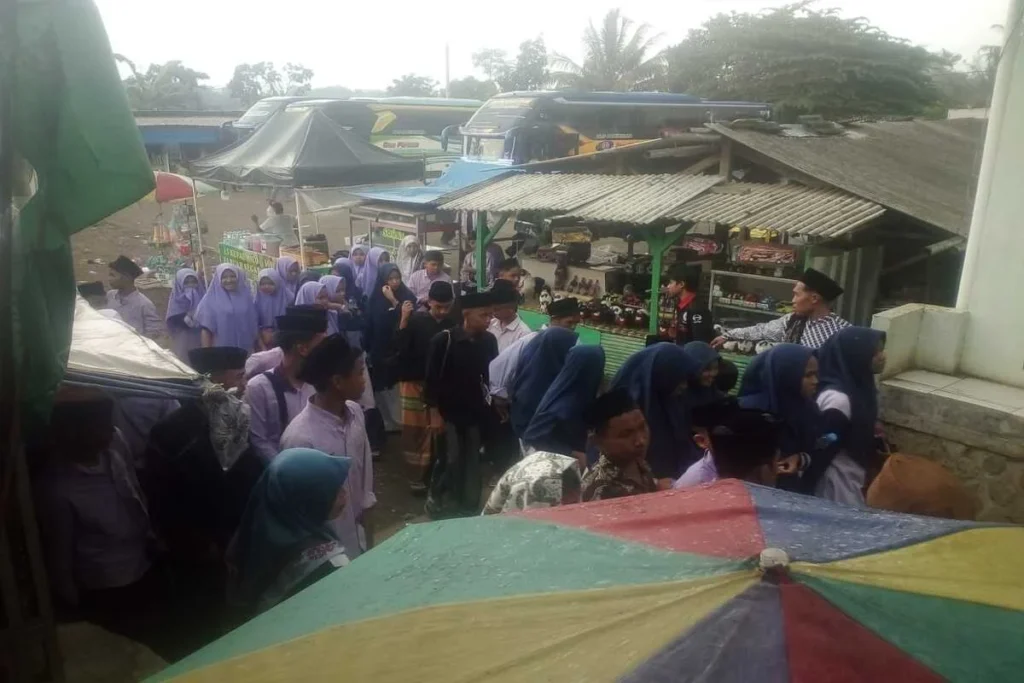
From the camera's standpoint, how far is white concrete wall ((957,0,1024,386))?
3.79 m

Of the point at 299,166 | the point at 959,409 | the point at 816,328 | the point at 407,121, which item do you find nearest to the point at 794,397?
the point at 959,409

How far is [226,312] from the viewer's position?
6.42 metres

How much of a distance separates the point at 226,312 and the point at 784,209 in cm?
530

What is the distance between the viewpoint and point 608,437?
9.52ft

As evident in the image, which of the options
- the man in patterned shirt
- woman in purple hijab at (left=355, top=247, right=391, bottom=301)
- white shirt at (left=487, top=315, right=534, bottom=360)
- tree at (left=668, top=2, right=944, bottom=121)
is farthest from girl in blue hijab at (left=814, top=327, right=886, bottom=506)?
tree at (left=668, top=2, right=944, bottom=121)

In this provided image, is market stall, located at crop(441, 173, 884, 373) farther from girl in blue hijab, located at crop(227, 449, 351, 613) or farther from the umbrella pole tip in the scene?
the umbrella pole tip

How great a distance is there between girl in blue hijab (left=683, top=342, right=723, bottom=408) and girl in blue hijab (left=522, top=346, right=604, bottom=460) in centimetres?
50

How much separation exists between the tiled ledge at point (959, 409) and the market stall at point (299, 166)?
9.48 m

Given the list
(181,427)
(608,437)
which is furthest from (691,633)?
(181,427)

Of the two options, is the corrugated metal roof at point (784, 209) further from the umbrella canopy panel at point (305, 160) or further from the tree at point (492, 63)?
the tree at point (492, 63)

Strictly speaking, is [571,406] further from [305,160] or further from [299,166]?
[305,160]

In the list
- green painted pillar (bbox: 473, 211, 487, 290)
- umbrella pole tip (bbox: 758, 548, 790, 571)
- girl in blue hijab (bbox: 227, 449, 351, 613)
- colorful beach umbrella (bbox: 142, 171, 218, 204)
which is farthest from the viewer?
A: colorful beach umbrella (bbox: 142, 171, 218, 204)

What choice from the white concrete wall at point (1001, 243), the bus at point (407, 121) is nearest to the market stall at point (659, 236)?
the white concrete wall at point (1001, 243)

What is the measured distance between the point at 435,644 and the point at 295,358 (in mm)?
2852
